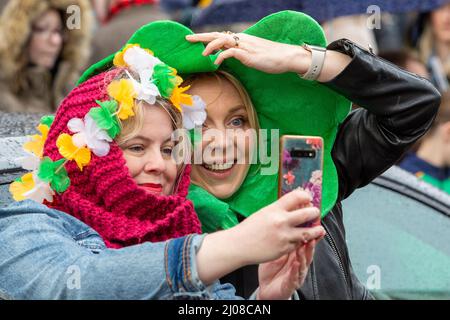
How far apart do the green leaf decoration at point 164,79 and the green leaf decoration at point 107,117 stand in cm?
15

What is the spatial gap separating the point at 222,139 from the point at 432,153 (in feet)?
8.22

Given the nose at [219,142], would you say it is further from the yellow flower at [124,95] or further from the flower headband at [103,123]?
the yellow flower at [124,95]

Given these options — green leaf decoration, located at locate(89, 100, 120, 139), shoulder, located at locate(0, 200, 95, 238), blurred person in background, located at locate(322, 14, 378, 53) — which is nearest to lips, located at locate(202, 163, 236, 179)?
green leaf decoration, located at locate(89, 100, 120, 139)

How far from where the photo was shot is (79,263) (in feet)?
7.75

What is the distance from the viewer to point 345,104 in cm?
312

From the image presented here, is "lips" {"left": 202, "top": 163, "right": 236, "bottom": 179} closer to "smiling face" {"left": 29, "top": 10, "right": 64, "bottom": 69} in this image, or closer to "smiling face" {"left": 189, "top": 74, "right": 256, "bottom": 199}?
"smiling face" {"left": 189, "top": 74, "right": 256, "bottom": 199}

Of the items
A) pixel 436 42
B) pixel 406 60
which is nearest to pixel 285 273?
pixel 406 60

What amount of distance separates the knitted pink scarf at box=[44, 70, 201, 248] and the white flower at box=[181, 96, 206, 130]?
27 cm

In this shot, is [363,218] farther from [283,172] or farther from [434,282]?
[283,172]

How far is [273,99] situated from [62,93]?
271cm

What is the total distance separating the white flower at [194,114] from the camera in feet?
9.59

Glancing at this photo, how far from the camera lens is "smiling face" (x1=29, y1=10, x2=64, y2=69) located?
18.1ft

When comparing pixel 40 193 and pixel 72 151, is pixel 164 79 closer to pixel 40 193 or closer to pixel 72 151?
pixel 72 151
